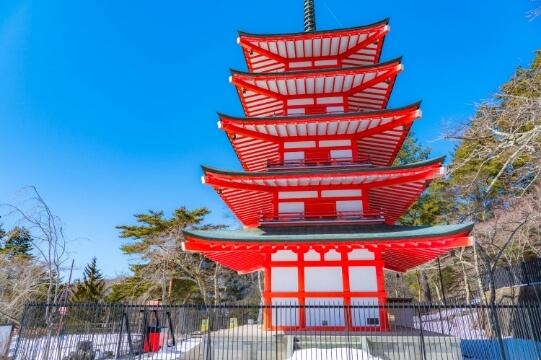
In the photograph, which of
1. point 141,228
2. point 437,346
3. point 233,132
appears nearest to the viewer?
Answer: point 437,346

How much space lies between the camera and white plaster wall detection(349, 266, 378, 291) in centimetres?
1302

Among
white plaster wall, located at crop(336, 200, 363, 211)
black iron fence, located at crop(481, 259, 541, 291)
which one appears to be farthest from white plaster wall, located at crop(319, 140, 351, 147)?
black iron fence, located at crop(481, 259, 541, 291)

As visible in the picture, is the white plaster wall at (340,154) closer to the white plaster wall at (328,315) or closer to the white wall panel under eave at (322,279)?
the white wall panel under eave at (322,279)

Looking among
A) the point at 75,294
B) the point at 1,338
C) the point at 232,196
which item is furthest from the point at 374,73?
the point at 75,294

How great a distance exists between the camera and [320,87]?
1702cm

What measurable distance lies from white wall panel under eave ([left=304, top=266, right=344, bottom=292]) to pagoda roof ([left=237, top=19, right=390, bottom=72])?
10.8m

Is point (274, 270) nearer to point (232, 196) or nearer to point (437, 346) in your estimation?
point (232, 196)

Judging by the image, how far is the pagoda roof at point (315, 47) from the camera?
16.9m

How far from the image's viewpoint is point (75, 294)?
132ft

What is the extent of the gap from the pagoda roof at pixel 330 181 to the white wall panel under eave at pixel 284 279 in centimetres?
350

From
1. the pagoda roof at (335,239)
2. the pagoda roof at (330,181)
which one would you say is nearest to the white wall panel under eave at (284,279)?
the pagoda roof at (335,239)

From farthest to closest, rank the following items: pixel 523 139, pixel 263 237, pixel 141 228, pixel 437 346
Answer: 1. pixel 141 228
2. pixel 263 237
3. pixel 437 346
4. pixel 523 139

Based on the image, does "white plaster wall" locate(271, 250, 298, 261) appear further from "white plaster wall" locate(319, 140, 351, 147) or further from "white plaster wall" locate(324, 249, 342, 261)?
"white plaster wall" locate(319, 140, 351, 147)

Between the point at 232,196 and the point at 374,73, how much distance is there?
29.3 feet
